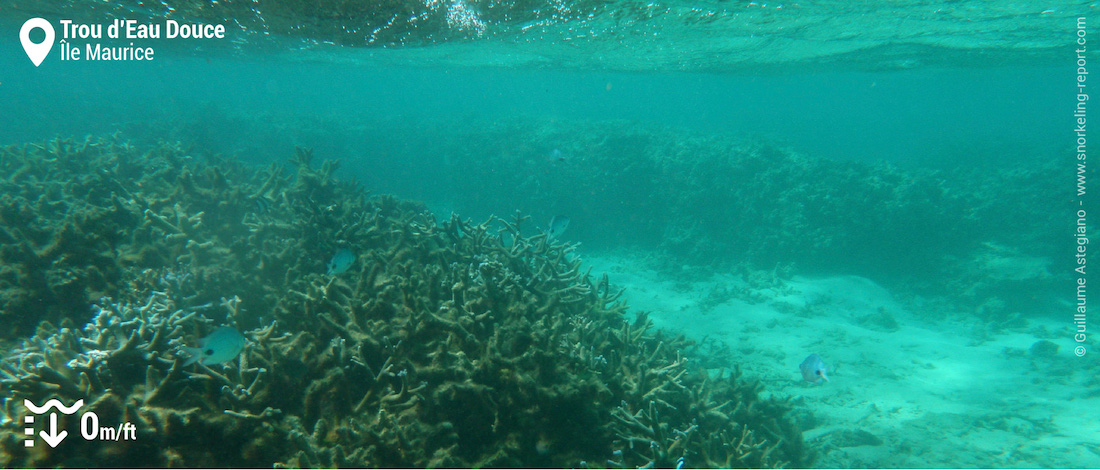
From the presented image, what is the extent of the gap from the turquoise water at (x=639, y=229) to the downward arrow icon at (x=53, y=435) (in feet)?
0.22

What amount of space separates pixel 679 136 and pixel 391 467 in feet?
59.2

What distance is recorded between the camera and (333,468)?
127 inches

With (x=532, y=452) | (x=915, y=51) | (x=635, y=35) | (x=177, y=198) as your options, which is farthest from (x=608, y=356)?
(x=915, y=51)

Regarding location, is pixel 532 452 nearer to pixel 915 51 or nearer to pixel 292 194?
pixel 292 194

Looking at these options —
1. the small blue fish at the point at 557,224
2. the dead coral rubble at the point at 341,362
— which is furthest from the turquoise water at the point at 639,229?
the small blue fish at the point at 557,224

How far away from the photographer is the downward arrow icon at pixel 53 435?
3166 mm

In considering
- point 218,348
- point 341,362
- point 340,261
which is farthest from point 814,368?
point 218,348

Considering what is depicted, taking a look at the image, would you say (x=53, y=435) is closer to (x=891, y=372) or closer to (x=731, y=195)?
(x=891, y=372)

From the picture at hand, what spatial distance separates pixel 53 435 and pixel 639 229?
53.8 ft

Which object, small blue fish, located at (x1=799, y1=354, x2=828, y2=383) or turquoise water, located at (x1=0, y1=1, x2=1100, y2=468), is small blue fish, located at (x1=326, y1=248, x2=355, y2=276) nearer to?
turquoise water, located at (x1=0, y1=1, x2=1100, y2=468)

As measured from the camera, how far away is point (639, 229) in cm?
1788

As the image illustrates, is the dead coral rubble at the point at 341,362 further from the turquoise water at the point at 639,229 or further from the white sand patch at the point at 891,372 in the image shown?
the white sand patch at the point at 891,372

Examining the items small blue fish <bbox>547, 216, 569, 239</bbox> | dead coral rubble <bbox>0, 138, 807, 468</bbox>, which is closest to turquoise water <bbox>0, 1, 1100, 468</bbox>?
dead coral rubble <bbox>0, 138, 807, 468</bbox>

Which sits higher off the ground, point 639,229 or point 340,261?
point 639,229
